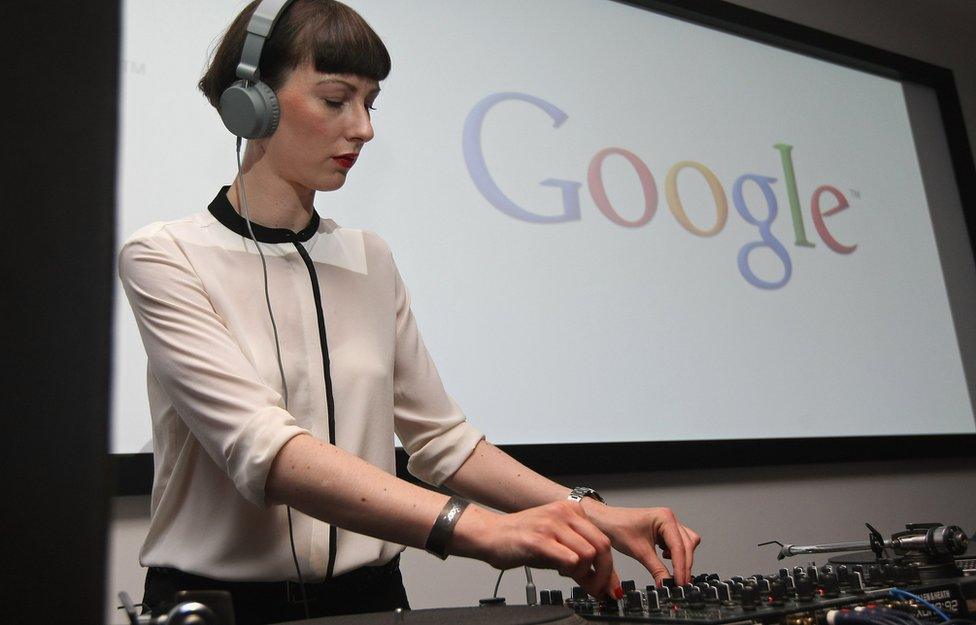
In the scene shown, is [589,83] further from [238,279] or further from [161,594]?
[161,594]

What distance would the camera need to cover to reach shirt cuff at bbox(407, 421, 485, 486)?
1.13 m

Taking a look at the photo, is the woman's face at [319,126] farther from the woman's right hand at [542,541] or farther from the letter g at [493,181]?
the letter g at [493,181]

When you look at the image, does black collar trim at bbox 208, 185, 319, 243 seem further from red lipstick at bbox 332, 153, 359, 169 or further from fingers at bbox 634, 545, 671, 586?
fingers at bbox 634, 545, 671, 586

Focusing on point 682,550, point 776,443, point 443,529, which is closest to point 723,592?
point 682,550

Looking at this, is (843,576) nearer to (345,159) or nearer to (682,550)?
(682,550)

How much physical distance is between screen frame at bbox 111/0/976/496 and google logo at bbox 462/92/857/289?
382 mm

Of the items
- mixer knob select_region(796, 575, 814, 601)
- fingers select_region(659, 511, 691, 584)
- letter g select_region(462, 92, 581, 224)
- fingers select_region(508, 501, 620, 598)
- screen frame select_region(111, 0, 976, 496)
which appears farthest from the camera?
letter g select_region(462, 92, 581, 224)

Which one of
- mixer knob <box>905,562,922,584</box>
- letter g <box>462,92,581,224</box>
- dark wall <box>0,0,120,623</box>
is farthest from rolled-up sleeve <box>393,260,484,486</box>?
dark wall <box>0,0,120,623</box>

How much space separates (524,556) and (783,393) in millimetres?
1732

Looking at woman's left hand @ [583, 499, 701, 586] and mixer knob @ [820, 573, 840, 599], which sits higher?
woman's left hand @ [583, 499, 701, 586]

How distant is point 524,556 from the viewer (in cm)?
72

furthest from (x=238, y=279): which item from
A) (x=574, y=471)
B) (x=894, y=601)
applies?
(x=574, y=471)

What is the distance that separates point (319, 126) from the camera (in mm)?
1062

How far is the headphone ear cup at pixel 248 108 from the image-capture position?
1008 millimetres
